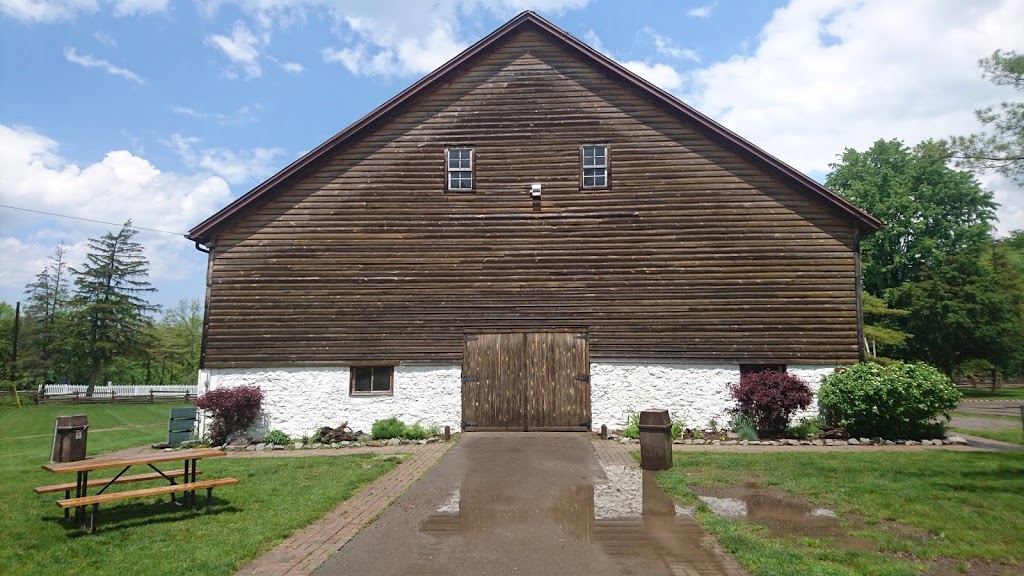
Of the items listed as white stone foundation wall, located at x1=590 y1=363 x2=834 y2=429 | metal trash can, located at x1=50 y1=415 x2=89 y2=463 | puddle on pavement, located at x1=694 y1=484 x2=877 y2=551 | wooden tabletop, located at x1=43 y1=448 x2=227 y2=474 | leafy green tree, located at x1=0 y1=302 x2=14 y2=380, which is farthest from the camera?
leafy green tree, located at x1=0 y1=302 x2=14 y2=380

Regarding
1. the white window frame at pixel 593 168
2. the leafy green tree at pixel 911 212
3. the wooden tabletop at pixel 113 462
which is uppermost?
the leafy green tree at pixel 911 212

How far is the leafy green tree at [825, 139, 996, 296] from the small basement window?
99.1ft

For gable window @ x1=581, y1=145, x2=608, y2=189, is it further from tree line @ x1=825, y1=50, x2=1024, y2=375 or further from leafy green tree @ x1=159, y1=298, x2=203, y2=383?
leafy green tree @ x1=159, y1=298, x2=203, y2=383

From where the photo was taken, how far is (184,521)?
7.30 metres

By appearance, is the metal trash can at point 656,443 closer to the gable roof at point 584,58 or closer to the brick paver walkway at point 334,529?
the brick paver walkway at point 334,529

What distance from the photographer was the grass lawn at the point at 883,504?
5664 millimetres

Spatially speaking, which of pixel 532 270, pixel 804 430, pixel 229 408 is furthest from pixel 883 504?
pixel 229 408

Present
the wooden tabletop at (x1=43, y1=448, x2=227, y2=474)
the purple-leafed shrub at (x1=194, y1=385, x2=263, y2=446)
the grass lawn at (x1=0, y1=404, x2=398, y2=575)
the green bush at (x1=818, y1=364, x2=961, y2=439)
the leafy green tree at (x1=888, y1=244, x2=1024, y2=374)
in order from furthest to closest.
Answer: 1. the leafy green tree at (x1=888, y1=244, x2=1024, y2=374)
2. the purple-leafed shrub at (x1=194, y1=385, x2=263, y2=446)
3. the green bush at (x1=818, y1=364, x2=961, y2=439)
4. the wooden tabletop at (x1=43, y1=448, x2=227, y2=474)
5. the grass lawn at (x1=0, y1=404, x2=398, y2=575)

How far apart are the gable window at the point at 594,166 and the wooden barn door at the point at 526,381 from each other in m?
4.24

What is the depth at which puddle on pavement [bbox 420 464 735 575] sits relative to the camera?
585cm

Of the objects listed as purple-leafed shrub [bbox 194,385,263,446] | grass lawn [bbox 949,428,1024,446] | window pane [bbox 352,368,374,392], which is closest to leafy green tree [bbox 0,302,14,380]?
purple-leafed shrub [bbox 194,385,263,446]

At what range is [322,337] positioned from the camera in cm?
1520

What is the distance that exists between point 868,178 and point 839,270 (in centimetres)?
3075

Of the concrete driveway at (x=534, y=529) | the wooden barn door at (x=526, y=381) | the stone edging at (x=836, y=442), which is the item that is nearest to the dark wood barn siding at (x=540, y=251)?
the wooden barn door at (x=526, y=381)
